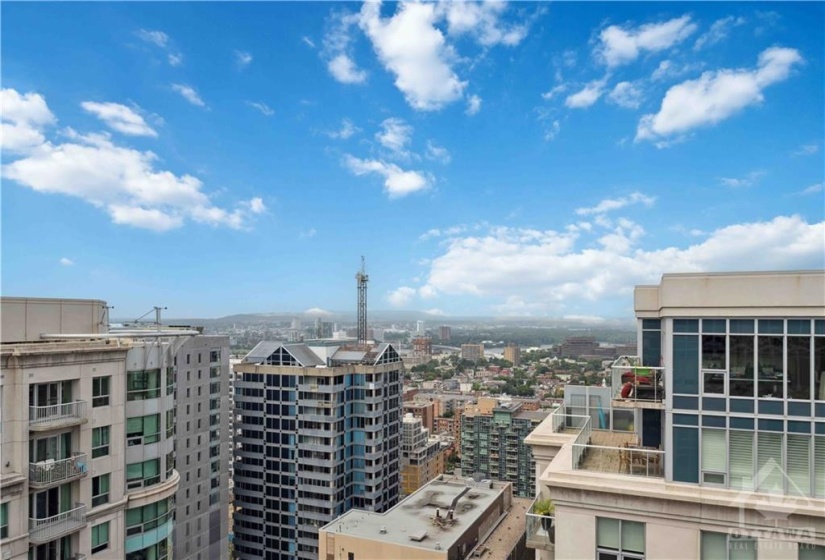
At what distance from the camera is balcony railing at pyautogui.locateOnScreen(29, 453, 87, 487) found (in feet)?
33.2

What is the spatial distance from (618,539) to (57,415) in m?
11.2

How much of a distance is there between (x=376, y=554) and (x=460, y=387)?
136 m

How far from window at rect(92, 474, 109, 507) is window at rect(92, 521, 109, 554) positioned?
20.1 inches

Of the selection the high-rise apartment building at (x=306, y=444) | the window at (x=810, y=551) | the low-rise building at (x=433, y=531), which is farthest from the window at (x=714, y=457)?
the high-rise apartment building at (x=306, y=444)

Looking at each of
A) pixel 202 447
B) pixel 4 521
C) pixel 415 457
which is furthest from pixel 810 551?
pixel 415 457

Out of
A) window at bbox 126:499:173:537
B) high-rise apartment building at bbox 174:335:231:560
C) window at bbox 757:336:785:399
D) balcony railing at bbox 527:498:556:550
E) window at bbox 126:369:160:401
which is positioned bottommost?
high-rise apartment building at bbox 174:335:231:560

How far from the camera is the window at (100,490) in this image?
11.3 m

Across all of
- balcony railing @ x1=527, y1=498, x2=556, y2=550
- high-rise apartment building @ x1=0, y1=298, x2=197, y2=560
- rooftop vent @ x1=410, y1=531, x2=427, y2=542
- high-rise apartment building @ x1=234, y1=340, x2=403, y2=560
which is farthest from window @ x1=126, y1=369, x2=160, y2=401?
high-rise apartment building @ x1=234, y1=340, x2=403, y2=560

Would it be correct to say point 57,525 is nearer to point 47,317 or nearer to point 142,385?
point 142,385

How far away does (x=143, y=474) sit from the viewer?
12.5 meters

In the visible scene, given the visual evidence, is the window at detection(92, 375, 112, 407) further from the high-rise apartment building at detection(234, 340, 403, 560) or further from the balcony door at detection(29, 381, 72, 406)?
the high-rise apartment building at detection(234, 340, 403, 560)

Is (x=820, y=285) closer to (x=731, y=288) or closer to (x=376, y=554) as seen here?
(x=731, y=288)

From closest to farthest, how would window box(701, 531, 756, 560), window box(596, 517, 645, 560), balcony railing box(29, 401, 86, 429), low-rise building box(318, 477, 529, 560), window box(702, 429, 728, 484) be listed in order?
1. window box(701, 531, 756, 560)
2. window box(702, 429, 728, 484)
3. window box(596, 517, 645, 560)
4. balcony railing box(29, 401, 86, 429)
5. low-rise building box(318, 477, 529, 560)

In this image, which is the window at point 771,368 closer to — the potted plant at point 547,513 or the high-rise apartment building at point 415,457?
the potted plant at point 547,513
